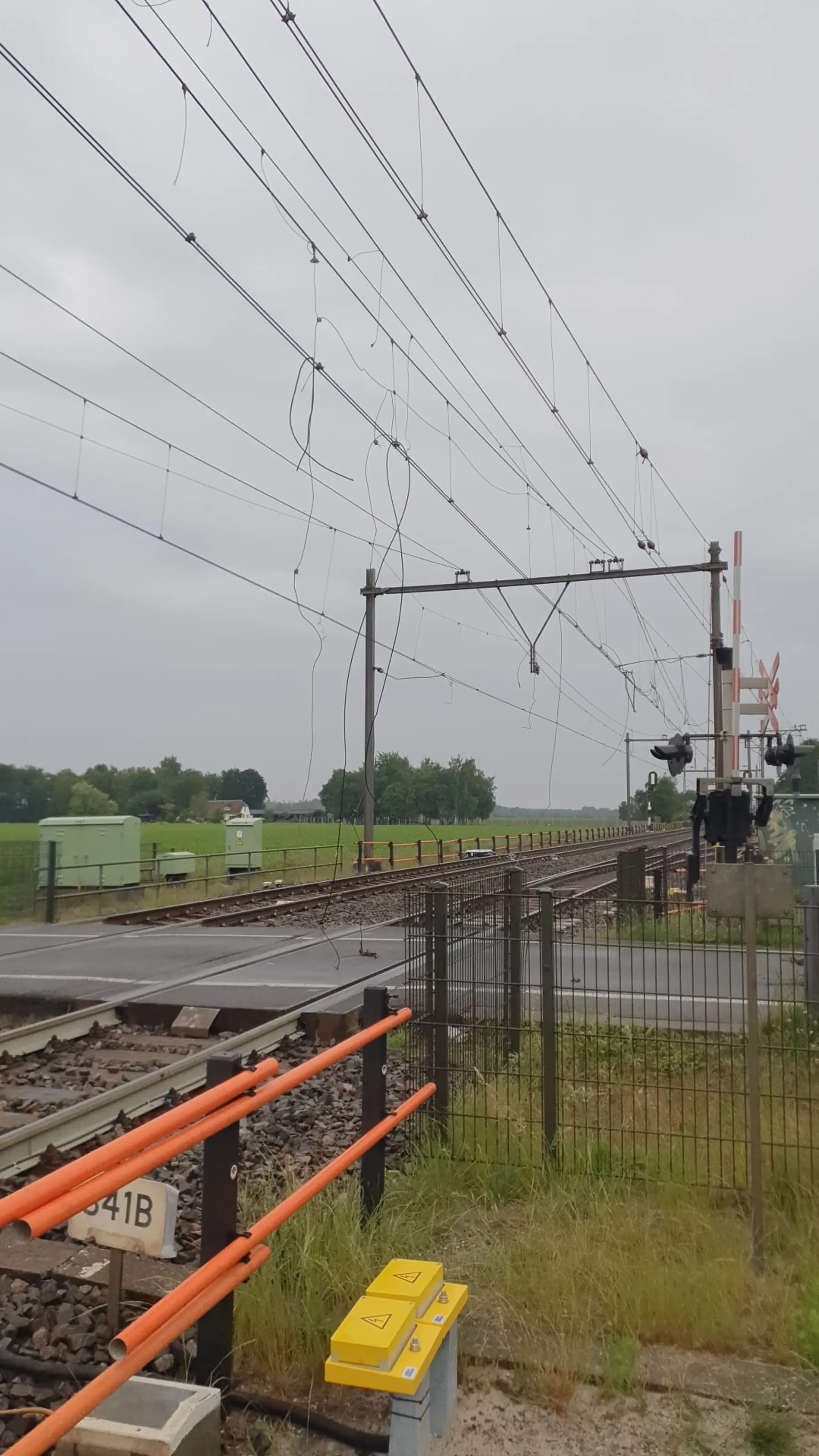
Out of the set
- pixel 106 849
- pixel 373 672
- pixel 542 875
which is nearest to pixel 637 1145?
pixel 106 849

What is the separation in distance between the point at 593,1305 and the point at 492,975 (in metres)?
3.32

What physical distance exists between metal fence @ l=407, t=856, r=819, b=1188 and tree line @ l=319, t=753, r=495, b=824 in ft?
75.2

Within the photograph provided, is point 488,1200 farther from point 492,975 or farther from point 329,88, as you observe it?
point 329,88

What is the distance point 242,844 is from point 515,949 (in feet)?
82.9

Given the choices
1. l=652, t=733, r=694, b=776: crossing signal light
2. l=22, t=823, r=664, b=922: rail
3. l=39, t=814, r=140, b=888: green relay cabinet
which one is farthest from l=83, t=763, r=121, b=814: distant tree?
l=652, t=733, r=694, b=776: crossing signal light

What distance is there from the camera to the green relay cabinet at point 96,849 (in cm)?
2519

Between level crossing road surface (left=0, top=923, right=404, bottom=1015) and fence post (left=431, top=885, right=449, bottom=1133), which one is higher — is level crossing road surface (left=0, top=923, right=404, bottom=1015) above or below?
below

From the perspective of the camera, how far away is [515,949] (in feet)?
23.6

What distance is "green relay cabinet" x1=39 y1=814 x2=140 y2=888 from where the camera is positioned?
82.6 ft

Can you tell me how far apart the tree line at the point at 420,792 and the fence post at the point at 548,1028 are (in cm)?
2408

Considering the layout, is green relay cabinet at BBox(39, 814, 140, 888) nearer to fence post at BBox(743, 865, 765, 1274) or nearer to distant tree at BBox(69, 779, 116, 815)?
fence post at BBox(743, 865, 765, 1274)

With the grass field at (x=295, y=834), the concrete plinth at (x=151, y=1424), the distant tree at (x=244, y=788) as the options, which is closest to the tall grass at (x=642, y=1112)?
the concrete plinth at (x=151, y=1424)

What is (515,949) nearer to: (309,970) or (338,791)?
(309,970)

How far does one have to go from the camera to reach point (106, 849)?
84.1 ft
